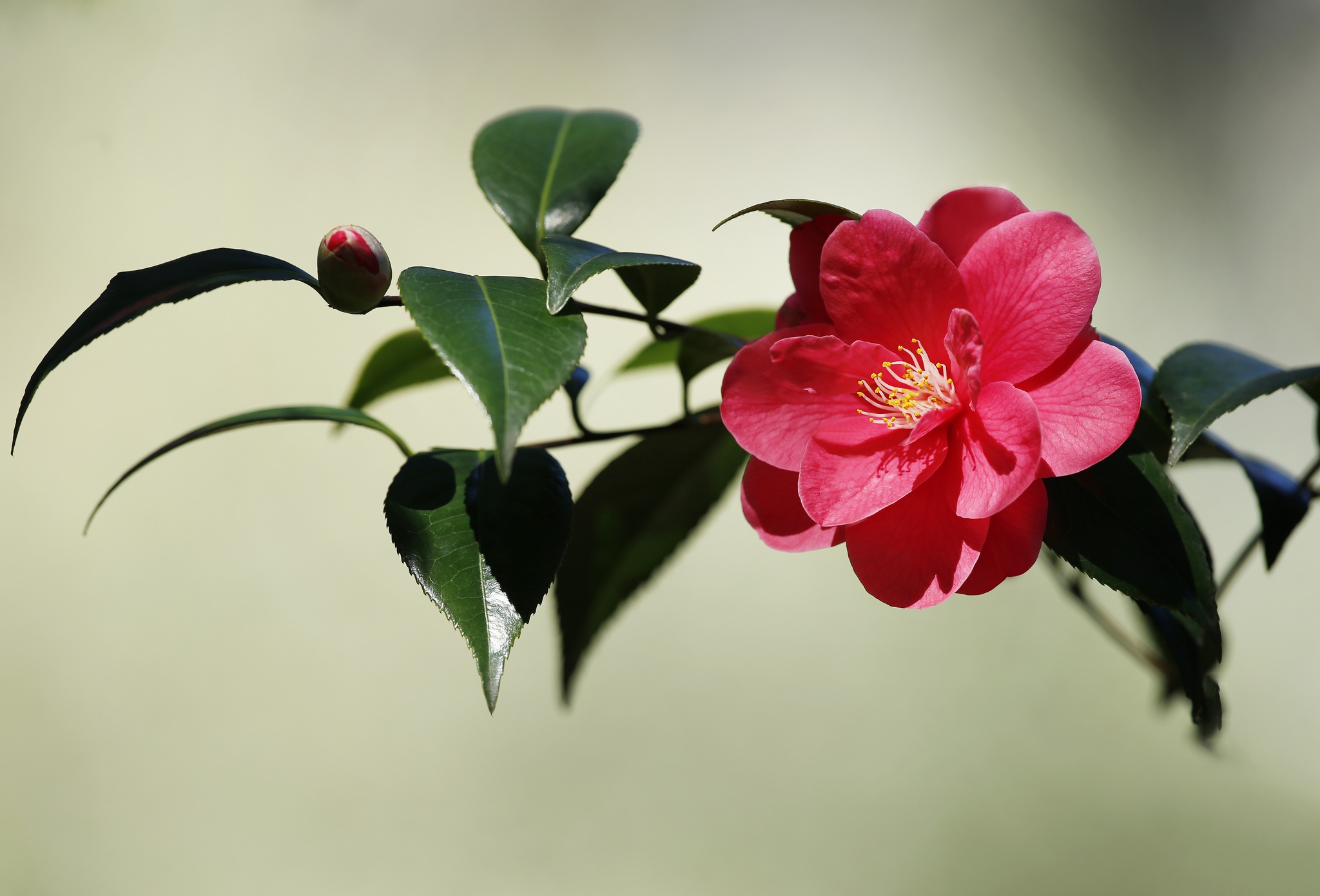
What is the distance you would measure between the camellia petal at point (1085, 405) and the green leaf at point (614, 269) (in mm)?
152

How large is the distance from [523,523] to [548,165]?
0.25m

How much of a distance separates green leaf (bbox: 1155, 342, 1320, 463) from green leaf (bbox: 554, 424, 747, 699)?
26cm

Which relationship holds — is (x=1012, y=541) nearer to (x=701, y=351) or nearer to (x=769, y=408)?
(x=769, y=408)

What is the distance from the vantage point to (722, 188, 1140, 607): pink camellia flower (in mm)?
307

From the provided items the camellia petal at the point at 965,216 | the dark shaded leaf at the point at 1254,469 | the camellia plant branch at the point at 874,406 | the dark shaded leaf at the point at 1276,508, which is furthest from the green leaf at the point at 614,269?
the dark shaded leaf at the point at 1276,508

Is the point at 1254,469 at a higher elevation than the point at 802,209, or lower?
lower

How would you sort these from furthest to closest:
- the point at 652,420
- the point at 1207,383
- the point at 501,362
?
the point at 652,420 < the point at 1207,383 < the point at 501,362

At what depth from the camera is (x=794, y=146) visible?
4.63 feet

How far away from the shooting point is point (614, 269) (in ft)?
1.18

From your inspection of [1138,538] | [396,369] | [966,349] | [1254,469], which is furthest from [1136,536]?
[396,369]

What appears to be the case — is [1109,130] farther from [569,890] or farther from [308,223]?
[569,890]

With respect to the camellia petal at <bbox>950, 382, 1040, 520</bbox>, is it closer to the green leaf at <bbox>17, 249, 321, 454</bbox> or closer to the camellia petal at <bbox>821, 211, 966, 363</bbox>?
the camellia petal at <bbox>821, 211, 966, 363</bbox>

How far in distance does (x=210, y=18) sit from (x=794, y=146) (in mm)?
1013

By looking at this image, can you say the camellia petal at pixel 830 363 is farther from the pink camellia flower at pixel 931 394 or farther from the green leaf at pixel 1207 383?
the green leaf at pixel 1207 383
